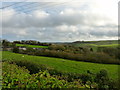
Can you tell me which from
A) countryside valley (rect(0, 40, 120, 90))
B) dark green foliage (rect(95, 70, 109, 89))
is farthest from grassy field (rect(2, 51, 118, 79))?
dark green foliage (rect(95, 70, 109, 89))

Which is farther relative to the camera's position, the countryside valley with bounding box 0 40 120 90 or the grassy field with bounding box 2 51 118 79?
the grassy field with bounding box 2 51 118 79

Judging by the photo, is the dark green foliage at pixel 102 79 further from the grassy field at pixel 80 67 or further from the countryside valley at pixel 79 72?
the grassy field at pixel 80 67

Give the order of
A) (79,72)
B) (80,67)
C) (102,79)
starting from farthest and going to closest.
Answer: (80,67)
(79,72)
(102,79)

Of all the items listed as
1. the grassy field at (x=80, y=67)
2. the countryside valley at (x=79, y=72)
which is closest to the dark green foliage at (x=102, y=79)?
the countryside valley at (x=79, y=72)

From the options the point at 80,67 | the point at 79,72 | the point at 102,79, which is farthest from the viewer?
the point at 80,67

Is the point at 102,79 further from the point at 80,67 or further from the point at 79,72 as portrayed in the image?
the point at 80,67

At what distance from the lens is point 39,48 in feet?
38.3

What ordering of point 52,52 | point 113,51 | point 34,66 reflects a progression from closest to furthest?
1. point 113,51
2. point 34,66
3. point 52,52

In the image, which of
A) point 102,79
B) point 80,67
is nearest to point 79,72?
point 80,67

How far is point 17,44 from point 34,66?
8535 millimetres

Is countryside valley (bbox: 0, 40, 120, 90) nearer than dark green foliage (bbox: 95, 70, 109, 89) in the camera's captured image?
Yes

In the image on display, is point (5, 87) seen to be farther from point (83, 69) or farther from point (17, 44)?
point (17, 44)

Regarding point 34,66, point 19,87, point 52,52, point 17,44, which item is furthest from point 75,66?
point 17,44

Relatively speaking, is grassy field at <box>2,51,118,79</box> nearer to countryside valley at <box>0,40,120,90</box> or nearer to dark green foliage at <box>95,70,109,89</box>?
countryside valley at <box>0,40,120,90</box>
